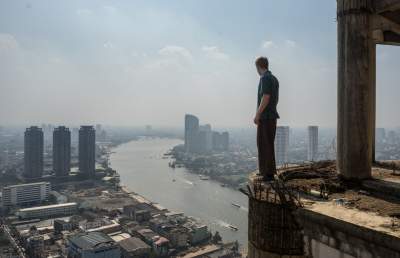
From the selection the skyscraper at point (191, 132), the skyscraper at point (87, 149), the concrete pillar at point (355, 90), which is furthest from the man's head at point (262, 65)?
the skyscraper at point (191, 132)

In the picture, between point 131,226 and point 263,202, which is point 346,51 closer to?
point 263,202

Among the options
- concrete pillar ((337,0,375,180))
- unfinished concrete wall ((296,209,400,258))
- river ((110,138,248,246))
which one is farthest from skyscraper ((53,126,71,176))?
unfinished concrete wall ((296,209,400,258))

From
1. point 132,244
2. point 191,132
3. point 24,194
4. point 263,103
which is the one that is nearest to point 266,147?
point 263,103

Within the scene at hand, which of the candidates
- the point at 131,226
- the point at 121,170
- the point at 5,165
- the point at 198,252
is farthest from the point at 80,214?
the point at 5,165

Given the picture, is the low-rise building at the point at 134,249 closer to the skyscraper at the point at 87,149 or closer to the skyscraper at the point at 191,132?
the skyscraper at the point at 87,149

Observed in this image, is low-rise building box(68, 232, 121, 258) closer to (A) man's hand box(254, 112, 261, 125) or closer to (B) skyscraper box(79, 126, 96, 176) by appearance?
(A) man's hand box(254, 112, 261, 125)

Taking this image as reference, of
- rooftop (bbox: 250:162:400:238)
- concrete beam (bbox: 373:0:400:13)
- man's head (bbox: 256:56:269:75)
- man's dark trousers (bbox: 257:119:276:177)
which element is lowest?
rooftop (bbox: 250:162:400:238)
